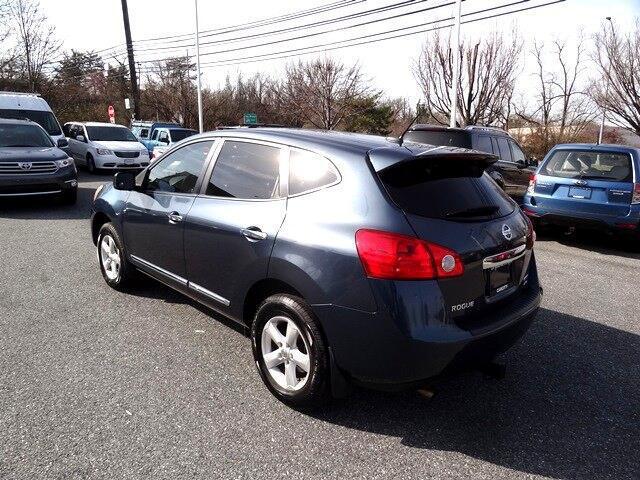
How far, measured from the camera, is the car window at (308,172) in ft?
9.56

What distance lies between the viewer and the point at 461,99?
24078mm

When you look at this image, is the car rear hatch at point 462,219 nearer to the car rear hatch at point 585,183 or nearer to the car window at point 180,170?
the car window at point 180,170

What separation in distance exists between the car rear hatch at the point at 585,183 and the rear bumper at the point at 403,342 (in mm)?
5423

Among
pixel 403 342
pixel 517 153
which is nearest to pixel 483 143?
pixel 517 153

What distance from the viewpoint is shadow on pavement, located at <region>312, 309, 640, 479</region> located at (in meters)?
2.62

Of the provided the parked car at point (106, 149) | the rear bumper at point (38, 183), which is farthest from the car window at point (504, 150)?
the parked car at point (106, 149)

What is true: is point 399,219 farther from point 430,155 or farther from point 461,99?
point 461,99

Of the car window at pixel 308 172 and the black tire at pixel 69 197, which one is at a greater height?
the car window at pixel 308 172

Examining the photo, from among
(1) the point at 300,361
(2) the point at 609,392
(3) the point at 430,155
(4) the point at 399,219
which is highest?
(3) the point at 430,155

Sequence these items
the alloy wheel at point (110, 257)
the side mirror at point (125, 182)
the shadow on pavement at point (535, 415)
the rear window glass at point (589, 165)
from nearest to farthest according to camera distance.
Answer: the shadow on pavement at point (535, 415), the side mirror at point (125, 182), the alloy wheel at point (110, 257), the rear window glass at point (589, 165)

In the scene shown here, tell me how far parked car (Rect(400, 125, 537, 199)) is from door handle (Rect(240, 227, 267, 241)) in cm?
620

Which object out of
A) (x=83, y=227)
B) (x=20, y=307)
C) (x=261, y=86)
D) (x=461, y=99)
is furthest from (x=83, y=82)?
(x=20, y=307)

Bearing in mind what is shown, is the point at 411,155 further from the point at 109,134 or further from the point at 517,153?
the point at 109,134

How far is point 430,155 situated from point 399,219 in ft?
1.73
